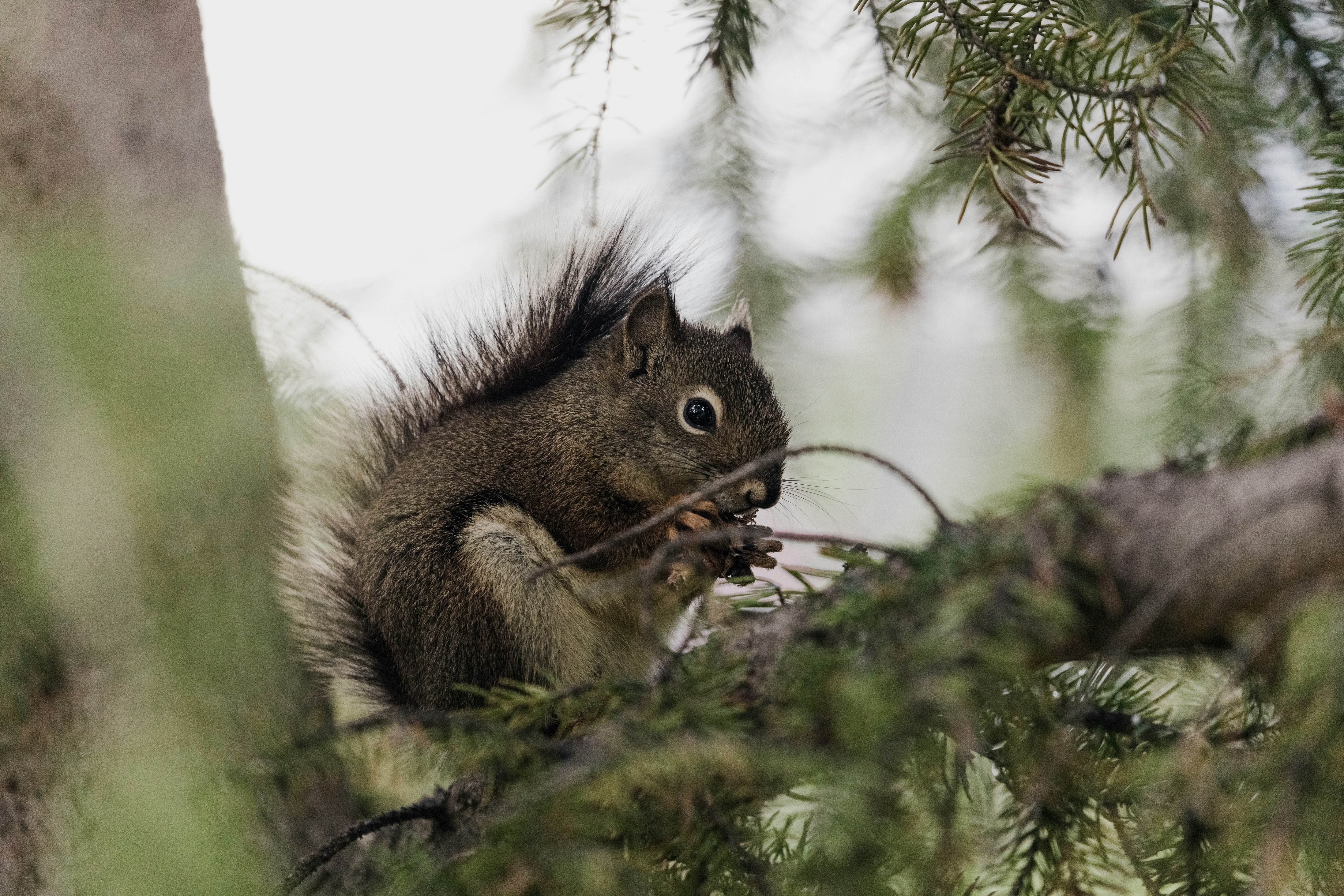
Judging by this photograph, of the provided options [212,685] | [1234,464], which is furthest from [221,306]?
[1234,464]

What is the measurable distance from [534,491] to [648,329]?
368 mm

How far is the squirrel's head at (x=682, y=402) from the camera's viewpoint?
1819 mm

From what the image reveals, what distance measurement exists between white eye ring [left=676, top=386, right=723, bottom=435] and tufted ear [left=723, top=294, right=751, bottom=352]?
172mm

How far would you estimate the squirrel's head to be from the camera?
5.97 feet

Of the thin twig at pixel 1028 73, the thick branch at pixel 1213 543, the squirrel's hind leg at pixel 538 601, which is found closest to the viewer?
the thick branch at pixel 1213 543

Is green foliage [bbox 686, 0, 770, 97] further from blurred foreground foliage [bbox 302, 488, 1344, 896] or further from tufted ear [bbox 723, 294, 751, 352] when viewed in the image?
blurred foreground foliage [bbox 302, 488, 1344, 896]

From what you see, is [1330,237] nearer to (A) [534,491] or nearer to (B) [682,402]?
(B) [682,402]

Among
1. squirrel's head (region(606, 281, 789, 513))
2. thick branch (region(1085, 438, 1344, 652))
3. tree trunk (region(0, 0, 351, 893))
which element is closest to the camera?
thick branch (region(1085, 438, 1344, 652))

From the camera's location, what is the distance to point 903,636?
752 mm

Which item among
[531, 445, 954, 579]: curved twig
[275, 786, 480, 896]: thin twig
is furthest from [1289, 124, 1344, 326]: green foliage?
[275, 786, 480, 896]: thin twig

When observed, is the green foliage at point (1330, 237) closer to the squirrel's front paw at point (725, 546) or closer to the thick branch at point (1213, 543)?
the thick branch at point (1213, 543)

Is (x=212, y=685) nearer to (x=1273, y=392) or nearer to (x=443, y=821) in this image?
(x=443, y=821)

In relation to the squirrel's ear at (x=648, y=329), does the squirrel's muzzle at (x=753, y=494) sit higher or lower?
lower

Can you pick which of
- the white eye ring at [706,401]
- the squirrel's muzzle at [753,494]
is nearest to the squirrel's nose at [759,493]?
the squirrel's muzzle at [753,494]
